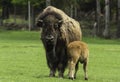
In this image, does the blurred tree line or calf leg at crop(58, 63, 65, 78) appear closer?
calf leg at crop(58, 63, 65, 78)

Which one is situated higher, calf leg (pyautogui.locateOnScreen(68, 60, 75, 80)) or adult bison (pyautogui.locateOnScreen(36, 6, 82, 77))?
adult bison (pyautogui.locateOnScreen(36, 6, 82, 77))

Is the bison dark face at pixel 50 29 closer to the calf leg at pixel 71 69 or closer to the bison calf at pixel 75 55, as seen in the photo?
the bison calf at pixel 75 55

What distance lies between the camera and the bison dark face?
14.2 metres

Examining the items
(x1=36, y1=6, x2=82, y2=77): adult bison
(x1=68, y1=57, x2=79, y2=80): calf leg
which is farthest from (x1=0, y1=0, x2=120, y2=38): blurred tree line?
(x1=68, y1=57, x2=79, y2=80): calf leg

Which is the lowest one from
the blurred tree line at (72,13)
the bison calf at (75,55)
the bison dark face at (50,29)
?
the blurred tree line at (72,13)

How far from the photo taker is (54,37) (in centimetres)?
1430

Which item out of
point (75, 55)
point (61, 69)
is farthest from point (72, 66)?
point (61, 69)

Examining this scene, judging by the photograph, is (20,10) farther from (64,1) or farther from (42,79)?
(42,79)

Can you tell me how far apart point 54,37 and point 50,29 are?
0.28 m

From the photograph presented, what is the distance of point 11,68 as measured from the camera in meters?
18.5

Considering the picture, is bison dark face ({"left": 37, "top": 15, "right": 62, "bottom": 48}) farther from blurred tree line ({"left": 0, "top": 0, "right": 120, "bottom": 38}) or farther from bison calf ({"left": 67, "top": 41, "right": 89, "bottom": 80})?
blurred tree line ({"left": 0, "top": 0, "right": 120, "bottom": 38})

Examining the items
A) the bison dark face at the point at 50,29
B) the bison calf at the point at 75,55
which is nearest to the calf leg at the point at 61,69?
the bison calf at the point at 75,55

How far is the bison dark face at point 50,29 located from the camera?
46.8ft

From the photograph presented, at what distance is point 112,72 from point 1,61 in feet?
18.9
